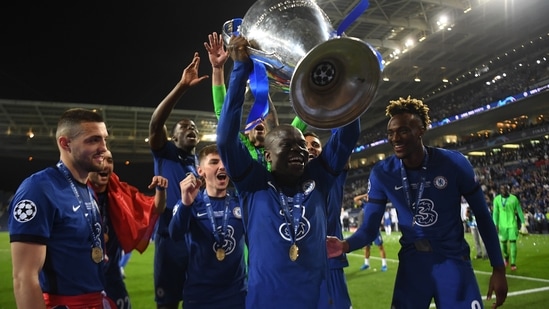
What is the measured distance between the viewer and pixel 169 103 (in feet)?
12.9

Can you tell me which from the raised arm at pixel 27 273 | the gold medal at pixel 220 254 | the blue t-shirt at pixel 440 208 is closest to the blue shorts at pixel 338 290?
the blue t-shirt at pixel 440 208

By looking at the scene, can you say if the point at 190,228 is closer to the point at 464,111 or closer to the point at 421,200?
the point at 421,200

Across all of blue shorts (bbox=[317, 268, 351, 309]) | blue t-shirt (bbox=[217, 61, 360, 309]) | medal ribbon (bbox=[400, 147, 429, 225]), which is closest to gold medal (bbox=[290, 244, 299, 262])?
blue t-shirt (bbox=[217, 61, 360, 309])

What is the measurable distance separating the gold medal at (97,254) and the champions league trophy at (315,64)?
4.59 feet

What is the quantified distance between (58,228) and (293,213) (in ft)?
4.19

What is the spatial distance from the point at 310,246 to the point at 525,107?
29.5m

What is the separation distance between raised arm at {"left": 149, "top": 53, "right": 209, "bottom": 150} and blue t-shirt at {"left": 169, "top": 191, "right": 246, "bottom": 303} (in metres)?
0.87

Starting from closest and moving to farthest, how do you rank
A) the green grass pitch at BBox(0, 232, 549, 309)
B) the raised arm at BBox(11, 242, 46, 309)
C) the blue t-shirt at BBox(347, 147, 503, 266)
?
the raised arm at BBox(11, 242, 46, 309) → the blue t-shirt at BBox(347, 147, 503, 266) → the green grass pitch at BBox(0, 232, 549, 309)

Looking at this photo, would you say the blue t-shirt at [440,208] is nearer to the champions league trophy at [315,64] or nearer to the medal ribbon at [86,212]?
the champions league trophy at [315,64]

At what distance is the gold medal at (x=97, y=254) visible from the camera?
2479mm

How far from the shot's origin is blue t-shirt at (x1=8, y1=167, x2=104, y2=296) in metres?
2.19

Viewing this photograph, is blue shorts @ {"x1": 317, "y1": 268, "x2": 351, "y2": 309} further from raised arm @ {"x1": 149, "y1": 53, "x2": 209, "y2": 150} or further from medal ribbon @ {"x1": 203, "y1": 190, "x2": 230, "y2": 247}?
A: raised arm @ {"x1": 149, "y1": 53, "x2": 209, "y2": 150}

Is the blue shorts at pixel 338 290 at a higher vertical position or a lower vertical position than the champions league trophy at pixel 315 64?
lower

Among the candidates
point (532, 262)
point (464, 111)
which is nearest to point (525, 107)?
point (464, 111)
